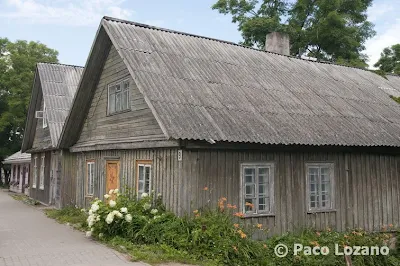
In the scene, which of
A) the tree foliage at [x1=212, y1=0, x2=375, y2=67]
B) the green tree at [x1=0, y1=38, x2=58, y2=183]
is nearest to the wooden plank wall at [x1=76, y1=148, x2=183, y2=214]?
the tree foliage at [x1=212, y1=0, x2=375, y2=67]

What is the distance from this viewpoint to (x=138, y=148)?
11.0 m

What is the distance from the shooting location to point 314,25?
1182 inches

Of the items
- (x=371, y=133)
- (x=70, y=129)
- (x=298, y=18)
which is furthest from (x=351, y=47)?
(x=70, y=129)

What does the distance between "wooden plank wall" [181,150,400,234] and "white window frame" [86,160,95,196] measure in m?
6.31

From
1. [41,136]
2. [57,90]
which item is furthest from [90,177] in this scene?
[57,90]

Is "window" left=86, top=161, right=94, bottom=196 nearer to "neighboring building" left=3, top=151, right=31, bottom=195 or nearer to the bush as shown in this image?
the bush

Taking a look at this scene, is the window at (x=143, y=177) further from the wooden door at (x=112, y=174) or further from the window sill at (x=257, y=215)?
the window sill at (x=257, y=215)

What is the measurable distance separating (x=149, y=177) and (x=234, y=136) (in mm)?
2735

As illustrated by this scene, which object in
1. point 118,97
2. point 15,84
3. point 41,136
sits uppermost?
point 15,84

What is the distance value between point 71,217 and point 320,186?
7942 mm

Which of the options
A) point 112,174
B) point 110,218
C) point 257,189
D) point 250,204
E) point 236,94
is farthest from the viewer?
point 112,174

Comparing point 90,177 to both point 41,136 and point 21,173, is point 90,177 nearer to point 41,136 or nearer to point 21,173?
point 41,136

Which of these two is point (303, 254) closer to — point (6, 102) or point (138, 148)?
point (138, 148)

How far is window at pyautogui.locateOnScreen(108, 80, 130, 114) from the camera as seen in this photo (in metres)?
12.1
